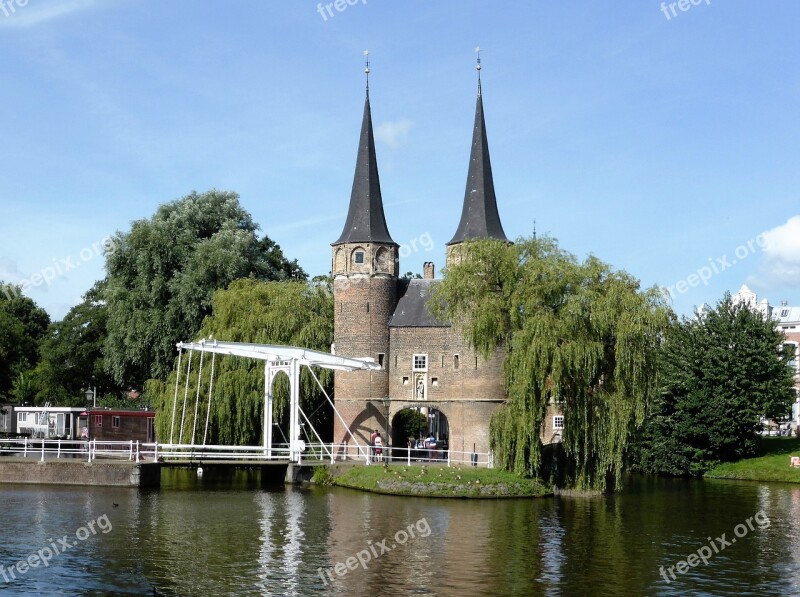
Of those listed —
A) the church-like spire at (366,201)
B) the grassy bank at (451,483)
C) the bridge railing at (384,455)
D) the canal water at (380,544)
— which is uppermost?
the church-like spire at (366,201)

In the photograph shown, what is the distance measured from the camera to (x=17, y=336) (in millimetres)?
61219

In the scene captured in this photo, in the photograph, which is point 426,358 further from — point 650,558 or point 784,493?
point 650,558

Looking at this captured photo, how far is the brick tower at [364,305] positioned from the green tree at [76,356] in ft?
72.7

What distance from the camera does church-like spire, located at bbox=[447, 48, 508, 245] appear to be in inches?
1644

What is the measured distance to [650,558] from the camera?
22.7m

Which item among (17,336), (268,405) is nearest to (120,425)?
(268,405)

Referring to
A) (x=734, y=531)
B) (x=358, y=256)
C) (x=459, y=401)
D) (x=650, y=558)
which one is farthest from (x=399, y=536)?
(x=358, y=256)

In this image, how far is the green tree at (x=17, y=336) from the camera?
2360 inches

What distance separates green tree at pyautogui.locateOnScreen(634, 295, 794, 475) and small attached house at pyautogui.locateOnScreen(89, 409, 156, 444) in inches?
890

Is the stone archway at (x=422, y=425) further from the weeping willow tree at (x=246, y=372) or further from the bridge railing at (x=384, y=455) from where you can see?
the weeping willow tree at (x=246, y=372)

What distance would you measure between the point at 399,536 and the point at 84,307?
4171 centimetres

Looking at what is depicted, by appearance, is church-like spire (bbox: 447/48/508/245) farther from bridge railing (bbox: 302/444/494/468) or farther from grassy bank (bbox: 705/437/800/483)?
grassy bank (bbox: 705/437/800/483)

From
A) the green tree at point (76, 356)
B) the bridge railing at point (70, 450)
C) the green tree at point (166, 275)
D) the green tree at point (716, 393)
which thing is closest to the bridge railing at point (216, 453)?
the bridge railing at point (70, 450)

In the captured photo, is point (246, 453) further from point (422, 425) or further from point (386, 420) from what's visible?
point (422, 425)
